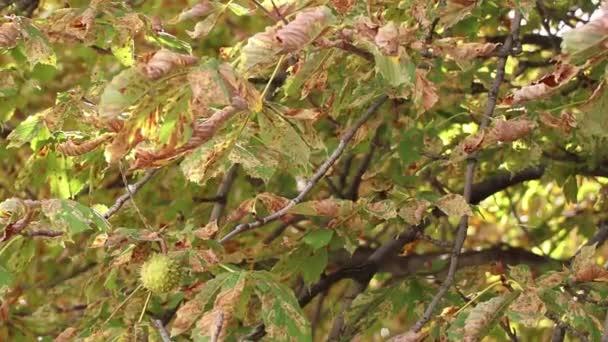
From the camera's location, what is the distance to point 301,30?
5.16 ft

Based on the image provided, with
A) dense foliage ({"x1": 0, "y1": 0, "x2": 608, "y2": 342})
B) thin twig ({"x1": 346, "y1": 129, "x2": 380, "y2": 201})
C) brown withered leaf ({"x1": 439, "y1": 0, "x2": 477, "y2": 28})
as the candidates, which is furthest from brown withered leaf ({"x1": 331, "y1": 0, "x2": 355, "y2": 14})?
thin twig ({"x1": 346, "y1": 129, "x2": 380, "y2": 201})

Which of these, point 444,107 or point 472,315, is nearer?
point 472,315

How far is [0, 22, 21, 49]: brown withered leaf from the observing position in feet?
7.47

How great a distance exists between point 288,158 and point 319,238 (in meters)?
0.28

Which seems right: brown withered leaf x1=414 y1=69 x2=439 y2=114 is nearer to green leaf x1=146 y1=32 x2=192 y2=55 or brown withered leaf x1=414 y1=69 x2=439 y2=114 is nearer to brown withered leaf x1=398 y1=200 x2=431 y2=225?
brown withered leaf x1=398 y1=200 x2=431 y2=225

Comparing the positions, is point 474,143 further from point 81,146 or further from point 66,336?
point 66,336

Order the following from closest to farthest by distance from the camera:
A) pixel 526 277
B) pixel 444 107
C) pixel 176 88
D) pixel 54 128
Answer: pixel 176 88
pixel 526 277
pixel 54 128
pixel 444 107

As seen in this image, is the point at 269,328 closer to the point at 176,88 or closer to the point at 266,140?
the point at 266,140

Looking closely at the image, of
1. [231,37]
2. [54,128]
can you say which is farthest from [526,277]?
[231,37]

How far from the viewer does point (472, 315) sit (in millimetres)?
1912

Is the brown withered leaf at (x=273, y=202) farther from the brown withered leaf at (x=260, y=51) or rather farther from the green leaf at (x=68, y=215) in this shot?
the brown withered leaf at (x=260, y=51)

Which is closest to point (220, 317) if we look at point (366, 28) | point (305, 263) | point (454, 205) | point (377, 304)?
point (366, 28)

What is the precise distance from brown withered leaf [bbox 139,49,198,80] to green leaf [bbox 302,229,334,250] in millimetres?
857

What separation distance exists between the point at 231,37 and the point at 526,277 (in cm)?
221
